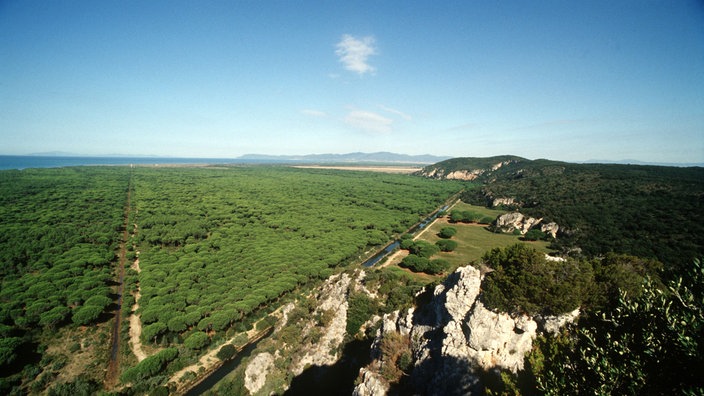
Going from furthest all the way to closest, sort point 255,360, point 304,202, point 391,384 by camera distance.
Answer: point 304,202 → point 255,360 → point 391,384

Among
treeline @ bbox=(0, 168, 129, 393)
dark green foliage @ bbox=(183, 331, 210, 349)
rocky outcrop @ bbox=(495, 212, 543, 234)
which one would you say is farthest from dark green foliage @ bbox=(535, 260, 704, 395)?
rocky outcrop @ bbox=(495, 212, 543, 234)

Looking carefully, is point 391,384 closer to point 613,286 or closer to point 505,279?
point 505,279

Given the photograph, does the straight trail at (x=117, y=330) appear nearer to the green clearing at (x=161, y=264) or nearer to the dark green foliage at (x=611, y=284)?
the green clearing at (x=161, y=264)

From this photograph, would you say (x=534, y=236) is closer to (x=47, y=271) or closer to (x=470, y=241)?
(x=470, y=241)

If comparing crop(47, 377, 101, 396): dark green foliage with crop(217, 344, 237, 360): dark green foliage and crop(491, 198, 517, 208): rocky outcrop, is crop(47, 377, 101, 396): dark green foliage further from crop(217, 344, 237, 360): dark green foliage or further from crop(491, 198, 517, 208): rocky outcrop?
crop(491, 198, 517, 208): rocky outcrop

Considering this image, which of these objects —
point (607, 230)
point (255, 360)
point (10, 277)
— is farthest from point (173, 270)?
point (607, 230)

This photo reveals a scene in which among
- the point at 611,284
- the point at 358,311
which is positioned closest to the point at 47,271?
the point at 358,311
